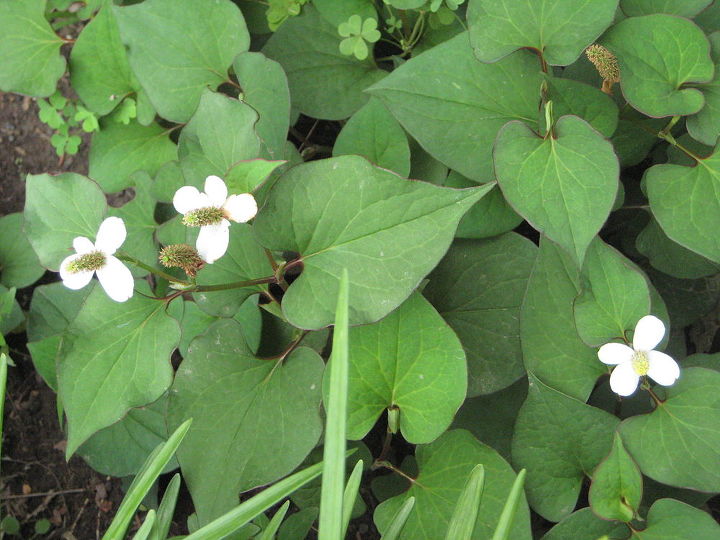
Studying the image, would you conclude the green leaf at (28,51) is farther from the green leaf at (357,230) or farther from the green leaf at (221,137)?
the green leaf at (357,230)

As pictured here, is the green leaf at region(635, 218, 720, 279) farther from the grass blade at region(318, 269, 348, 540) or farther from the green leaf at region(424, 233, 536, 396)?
the grass blade at region(318, 269, 348, 540)

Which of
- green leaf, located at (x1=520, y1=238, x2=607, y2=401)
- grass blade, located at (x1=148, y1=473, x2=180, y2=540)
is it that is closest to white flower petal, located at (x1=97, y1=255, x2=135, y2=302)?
grass blade, located at (x1=148, y1=473, x2=180, y2=540)

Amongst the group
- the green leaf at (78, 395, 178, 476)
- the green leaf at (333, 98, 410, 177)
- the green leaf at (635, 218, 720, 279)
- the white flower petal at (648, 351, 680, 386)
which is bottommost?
the green leaf at (78, 395, 178, 476)

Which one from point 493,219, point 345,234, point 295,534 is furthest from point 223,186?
point 295,534

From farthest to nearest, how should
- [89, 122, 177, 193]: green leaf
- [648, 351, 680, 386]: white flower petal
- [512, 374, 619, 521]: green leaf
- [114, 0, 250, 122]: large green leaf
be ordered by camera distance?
1. [89, 122, 177, 193]: green leaf
2. [114, 0, 250, 122]: large green leaf
3. [512, 374, 619, 521]: green leaf
4. [648, 351, 680, 386]: white flower petal

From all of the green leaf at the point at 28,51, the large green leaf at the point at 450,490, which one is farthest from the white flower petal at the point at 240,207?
the green leaf at the point at 28,51

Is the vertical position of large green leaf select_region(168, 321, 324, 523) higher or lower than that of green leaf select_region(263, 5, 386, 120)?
lower

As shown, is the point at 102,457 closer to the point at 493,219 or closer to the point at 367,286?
the point at 367,286

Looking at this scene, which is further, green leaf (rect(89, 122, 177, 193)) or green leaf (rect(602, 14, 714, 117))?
green leaf (rect(89, 122, 177, 193))
